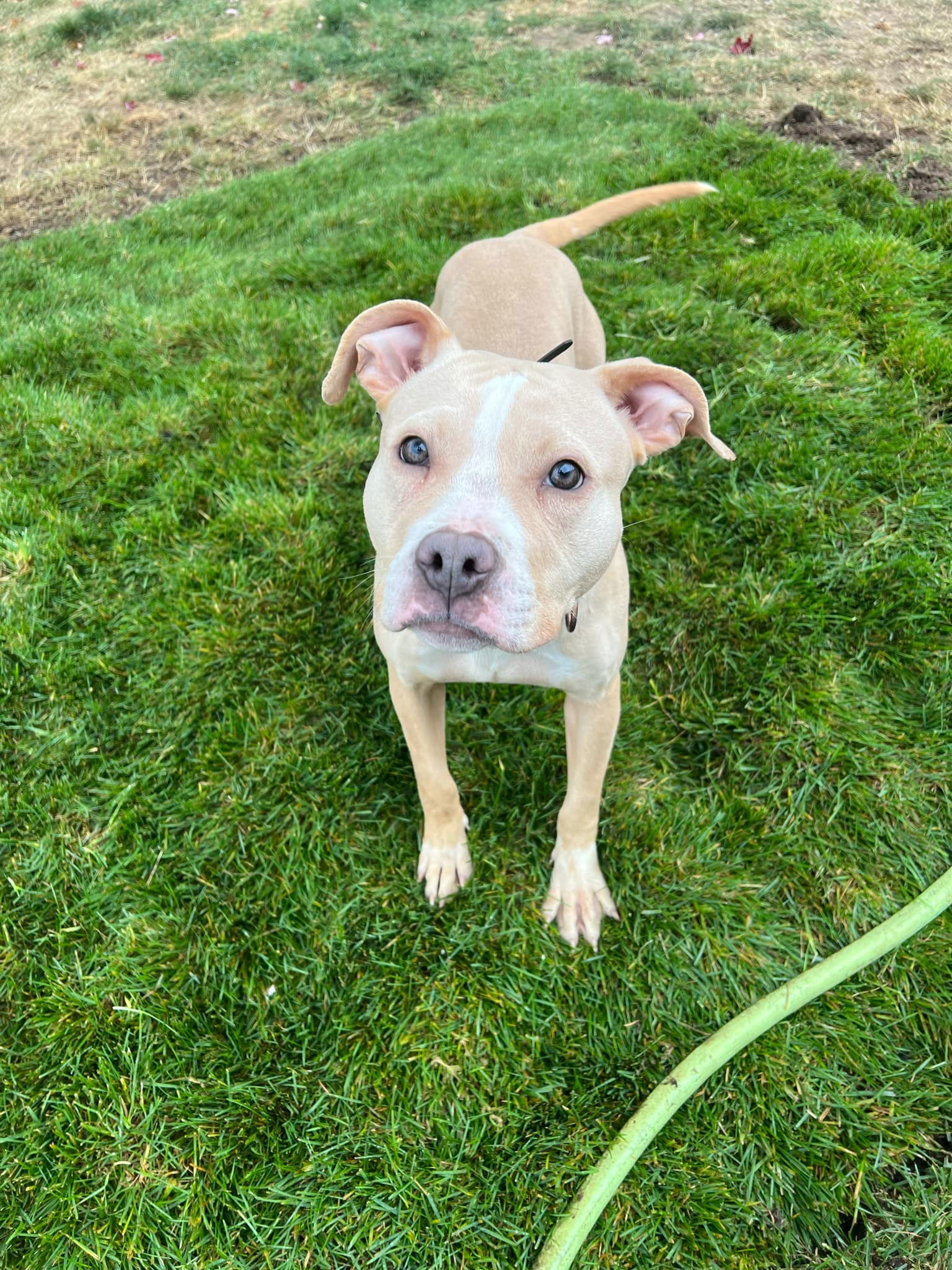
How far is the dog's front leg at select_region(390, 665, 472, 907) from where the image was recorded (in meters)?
2.57

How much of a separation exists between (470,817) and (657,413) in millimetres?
1553

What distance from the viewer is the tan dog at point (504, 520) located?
178cm

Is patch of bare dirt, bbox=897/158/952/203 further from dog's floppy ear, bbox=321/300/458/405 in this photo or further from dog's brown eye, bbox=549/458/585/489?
dog's brown eye, bbox=549/458/585/489

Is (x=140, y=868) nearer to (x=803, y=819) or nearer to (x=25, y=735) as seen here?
(x=25, y=735)

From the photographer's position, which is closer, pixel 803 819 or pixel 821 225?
pixel 803 819

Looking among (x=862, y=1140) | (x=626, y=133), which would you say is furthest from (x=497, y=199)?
(x=862, y=1140)

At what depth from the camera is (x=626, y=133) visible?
622cm

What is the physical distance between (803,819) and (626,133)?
226 inches

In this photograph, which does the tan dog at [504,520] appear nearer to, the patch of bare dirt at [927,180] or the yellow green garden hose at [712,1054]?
the yellow green garden hose at [712,1054]

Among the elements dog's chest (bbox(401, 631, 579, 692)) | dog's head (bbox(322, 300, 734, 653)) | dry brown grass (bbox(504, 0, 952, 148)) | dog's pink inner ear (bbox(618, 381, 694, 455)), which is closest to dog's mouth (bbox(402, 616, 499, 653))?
dog's head (bbox(322, 300, 734, 653))

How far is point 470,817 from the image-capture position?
290cm

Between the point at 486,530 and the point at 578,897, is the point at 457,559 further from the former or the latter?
the point at 578,897

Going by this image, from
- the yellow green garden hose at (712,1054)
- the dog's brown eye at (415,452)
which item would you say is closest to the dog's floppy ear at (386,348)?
the dog's brown eye at (415,452)

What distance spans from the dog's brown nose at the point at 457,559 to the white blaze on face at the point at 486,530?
0.02 m
